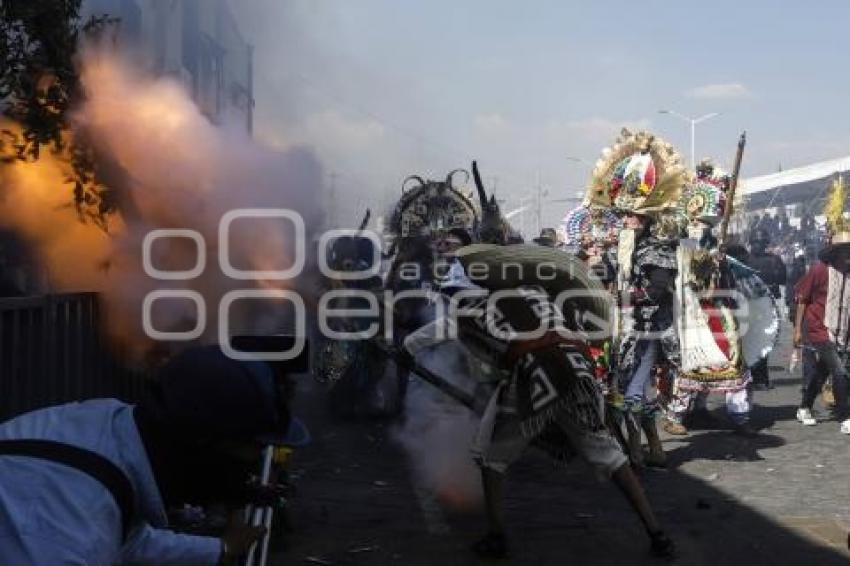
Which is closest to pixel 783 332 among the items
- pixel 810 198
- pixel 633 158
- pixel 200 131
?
pixel 633 158

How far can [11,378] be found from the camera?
15.0 ft

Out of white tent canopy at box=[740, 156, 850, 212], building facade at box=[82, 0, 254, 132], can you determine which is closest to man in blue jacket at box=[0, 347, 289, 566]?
building facade at box=[82, 0, 254, 132]

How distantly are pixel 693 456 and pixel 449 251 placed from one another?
286 centimetres

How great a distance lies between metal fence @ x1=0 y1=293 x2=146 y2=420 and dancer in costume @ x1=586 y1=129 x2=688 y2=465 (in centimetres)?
382

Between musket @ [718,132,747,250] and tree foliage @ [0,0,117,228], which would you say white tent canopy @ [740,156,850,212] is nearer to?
musket @ [718,132,747,250]

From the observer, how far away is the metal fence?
180 inches

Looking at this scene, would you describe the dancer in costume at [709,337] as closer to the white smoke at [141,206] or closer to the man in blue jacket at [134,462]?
the white smoke at [141,206]

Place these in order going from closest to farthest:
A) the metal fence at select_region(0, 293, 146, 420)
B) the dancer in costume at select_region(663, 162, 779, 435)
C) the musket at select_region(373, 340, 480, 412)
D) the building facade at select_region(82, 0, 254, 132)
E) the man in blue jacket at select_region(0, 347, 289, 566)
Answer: the man in blue jacket at select_region(0, 347, 289, 566) → the metal fence at select_region(0, 293, 146, 420) → the musket at select_region(373, 340, 480, 412) → the dancer in costume at select_region(663, 162, 779, 435) → the building facade at select_region(82, 0, 254, 132)

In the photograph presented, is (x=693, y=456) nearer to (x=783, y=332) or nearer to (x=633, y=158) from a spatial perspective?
(x=633, y=158)

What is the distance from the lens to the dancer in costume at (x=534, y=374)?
4.73 meters

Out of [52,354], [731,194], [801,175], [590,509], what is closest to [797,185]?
[801,175]

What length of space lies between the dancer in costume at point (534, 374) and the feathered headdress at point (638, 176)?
8.13 feet

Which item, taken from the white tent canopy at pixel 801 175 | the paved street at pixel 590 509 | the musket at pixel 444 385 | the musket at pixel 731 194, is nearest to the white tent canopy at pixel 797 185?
the white tent canopy at pixel 801 175

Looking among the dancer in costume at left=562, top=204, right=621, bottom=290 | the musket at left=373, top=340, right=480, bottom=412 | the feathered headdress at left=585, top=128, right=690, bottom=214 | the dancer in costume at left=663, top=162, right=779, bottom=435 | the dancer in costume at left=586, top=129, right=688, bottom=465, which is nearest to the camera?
the musket at left=373, top=340, right=480, bottom=412
